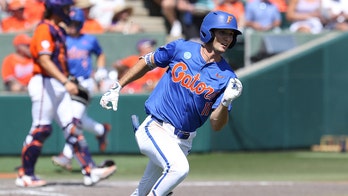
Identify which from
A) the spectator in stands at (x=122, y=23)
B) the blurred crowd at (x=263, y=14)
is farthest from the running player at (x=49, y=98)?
the blurred crowd at (x=263, y=14)

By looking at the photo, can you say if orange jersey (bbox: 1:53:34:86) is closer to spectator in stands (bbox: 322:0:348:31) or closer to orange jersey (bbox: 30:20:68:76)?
orange jersey (bbox: 30:20:68:76)

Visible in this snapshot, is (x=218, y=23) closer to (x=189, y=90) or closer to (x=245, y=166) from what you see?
(x=189, y=90)

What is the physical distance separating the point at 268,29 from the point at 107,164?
6.89 metres

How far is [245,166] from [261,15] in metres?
4.02

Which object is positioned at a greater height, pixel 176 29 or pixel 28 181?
pixel 176 29

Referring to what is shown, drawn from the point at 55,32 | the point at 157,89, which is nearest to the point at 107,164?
the point at 55,32

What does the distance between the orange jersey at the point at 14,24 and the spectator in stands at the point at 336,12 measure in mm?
5463

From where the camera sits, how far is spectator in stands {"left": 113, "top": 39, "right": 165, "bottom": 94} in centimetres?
1492

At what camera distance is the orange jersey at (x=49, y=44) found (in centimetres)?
1013

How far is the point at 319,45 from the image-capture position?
16.2 metres

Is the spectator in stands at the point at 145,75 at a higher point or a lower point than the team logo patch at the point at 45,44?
lower

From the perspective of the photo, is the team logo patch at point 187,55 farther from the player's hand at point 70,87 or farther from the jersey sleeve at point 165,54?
the player's hand at point 70,87

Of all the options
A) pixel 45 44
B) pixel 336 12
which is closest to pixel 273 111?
pixel 336 12

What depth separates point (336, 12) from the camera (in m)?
17.5
